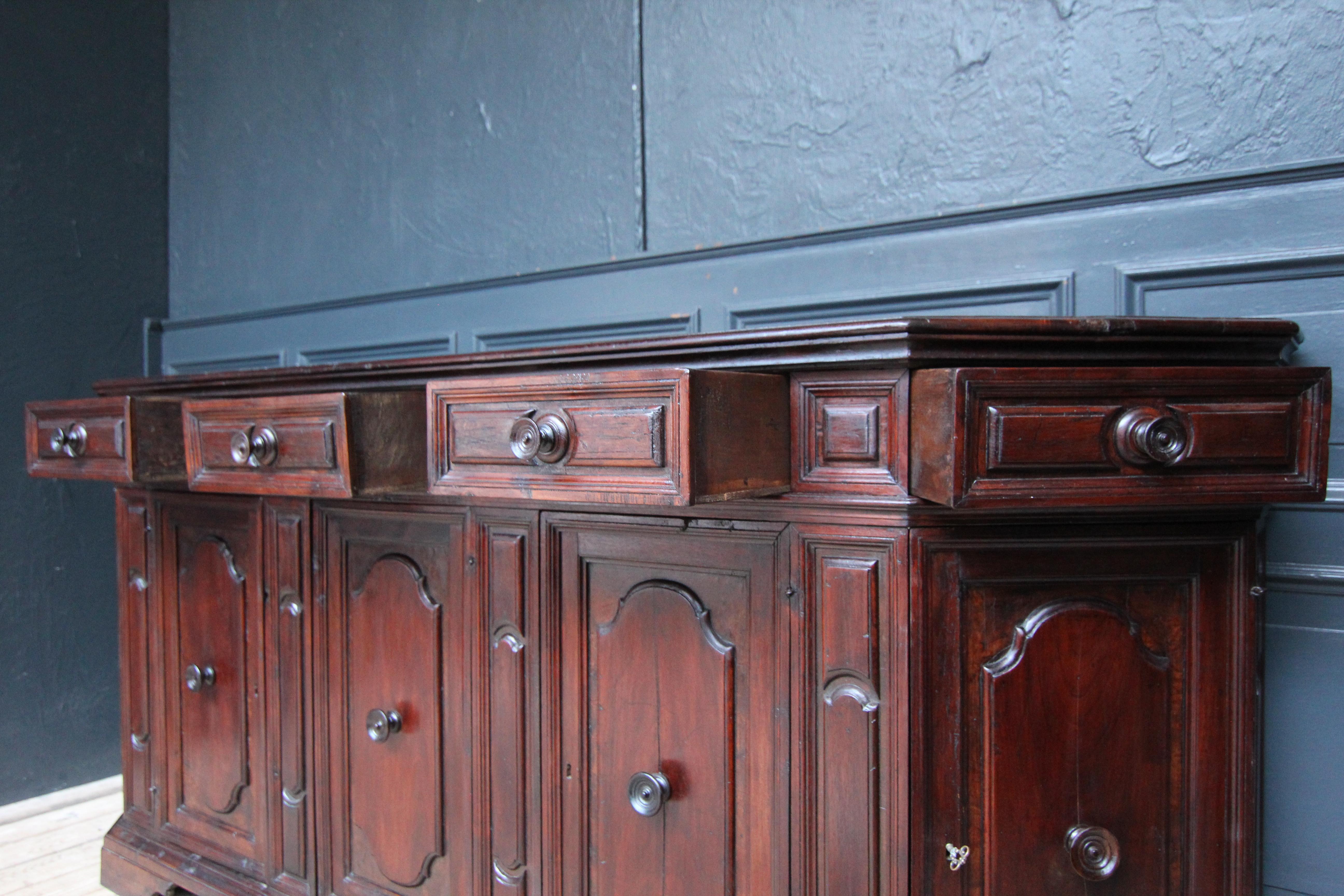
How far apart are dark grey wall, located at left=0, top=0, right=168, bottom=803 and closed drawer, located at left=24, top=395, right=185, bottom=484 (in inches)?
Result: 31.7

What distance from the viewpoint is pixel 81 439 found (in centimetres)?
128

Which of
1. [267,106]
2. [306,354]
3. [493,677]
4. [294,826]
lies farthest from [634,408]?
[267,106]

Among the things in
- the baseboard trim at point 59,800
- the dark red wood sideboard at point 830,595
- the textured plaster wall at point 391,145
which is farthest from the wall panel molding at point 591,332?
the baseboard trim at point 59,800

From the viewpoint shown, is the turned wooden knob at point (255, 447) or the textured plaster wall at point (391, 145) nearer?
the turned wooden knob at point (255, 447)

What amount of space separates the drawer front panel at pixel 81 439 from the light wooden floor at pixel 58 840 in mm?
846

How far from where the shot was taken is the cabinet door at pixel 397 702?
104 centimetres

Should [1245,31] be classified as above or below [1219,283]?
above

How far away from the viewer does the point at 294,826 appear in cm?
119

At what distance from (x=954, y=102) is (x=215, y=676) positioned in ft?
4.75

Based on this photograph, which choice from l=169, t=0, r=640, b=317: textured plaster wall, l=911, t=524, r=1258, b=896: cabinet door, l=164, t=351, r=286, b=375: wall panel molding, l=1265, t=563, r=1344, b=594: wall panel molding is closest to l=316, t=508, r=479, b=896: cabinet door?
l=911, t=524, r=1258, b=896: cabinet door

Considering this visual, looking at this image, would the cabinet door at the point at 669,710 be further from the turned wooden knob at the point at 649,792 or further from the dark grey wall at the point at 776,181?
the dark grey wall at the point at 776,181

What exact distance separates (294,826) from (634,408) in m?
0.91

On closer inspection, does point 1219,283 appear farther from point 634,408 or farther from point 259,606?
point 259,606

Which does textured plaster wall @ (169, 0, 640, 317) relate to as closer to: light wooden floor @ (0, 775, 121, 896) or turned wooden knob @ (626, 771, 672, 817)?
→ turned wooden knob @ (626, 771, 672, 817)
